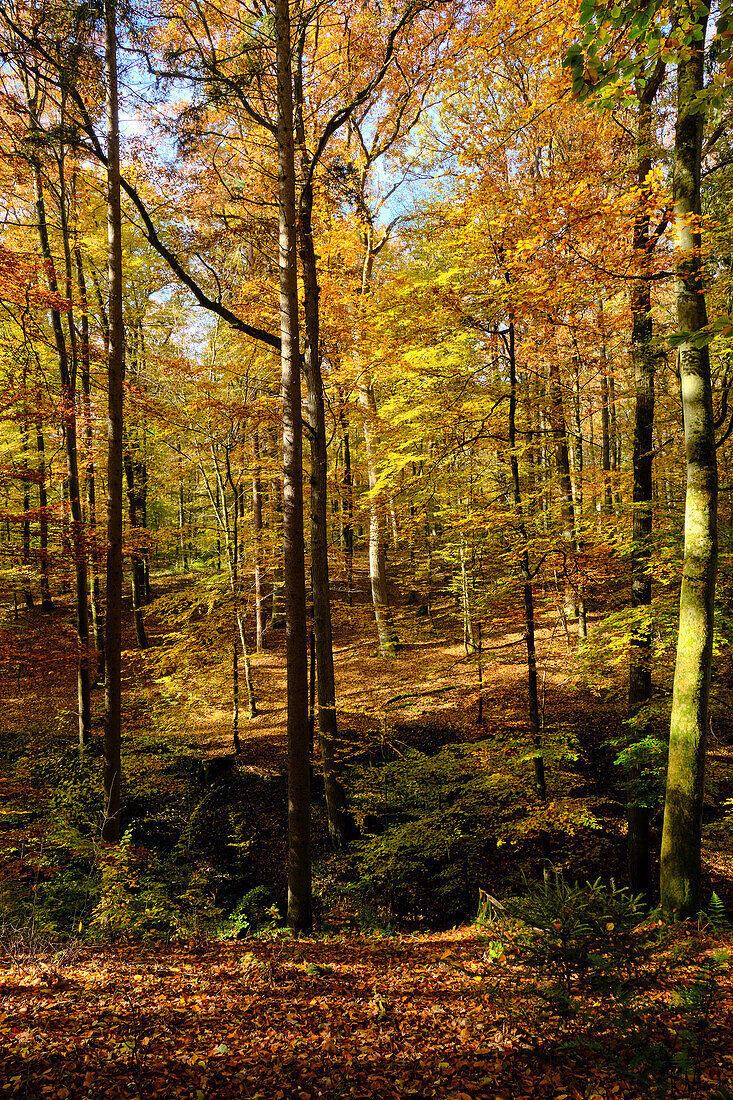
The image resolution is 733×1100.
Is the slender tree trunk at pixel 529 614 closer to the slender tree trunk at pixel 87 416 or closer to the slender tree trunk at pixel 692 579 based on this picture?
the slender tree trunk at pixel 692 579

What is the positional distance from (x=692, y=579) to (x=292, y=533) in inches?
175

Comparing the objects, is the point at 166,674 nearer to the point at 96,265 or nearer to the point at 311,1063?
the point at 96,265

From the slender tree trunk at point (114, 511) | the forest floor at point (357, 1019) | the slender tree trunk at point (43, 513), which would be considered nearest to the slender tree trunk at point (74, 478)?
the slender tree trunk at point (43, 513)

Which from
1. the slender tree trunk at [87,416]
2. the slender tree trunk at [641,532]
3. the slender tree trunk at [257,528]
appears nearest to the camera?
the slender tree trunk at [641,532]

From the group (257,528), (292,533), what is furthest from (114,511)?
(257,528)

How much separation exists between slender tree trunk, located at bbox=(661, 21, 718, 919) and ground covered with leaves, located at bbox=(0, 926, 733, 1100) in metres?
0.74

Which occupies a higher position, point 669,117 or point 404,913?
point 669,117

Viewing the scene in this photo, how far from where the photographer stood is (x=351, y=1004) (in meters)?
4.06

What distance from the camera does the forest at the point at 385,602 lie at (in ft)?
11.2

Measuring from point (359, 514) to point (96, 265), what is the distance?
10775 millimetres

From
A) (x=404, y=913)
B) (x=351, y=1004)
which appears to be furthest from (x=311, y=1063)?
(x=404, y=913)

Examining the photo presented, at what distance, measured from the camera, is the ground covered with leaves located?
2.91m

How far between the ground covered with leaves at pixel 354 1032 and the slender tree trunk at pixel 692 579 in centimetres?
74

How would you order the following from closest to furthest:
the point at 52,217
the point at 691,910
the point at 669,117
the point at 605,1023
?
the point at 605,1023 → the point at 691,910 → the point at 669,117 → the point at 52,217
